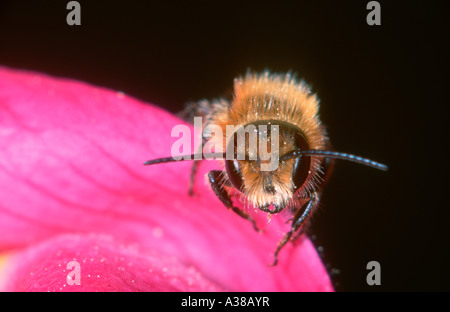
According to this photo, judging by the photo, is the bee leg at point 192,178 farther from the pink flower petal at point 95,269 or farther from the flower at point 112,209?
the pink flower petal at point 95,269

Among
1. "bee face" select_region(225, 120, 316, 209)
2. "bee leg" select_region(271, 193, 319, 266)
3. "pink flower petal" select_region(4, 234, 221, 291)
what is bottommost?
"pink flower petal" select_region(4, 234, 221, 291)

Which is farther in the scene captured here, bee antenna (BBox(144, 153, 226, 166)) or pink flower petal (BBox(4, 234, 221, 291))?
bee antenna (BBox(144, 153, 226, 166))

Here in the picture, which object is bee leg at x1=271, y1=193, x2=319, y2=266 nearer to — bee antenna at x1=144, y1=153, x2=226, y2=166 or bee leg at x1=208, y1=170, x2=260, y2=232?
bee leg at x1=208, y1=170, x2=260, y2=232

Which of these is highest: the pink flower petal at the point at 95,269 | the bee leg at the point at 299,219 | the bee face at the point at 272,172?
the bee face at the point at 272,172

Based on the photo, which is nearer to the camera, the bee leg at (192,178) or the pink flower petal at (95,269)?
the pink flower petal at (95,269)

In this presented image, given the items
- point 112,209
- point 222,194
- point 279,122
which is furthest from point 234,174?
point 112,209

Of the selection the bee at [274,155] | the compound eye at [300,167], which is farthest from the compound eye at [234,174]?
the compound eye at [300,167]

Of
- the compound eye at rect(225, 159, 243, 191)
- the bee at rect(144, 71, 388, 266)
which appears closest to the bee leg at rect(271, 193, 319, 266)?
the bee at rect(144, 71, 388, 266)
